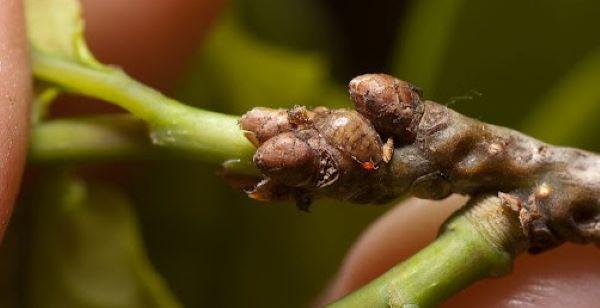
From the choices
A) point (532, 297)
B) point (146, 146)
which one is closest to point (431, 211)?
point (532, 297)

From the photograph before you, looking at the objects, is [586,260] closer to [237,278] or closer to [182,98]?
[237,278]

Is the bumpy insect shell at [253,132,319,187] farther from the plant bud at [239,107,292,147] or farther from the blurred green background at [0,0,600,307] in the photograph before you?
the blurred green background at [0,0,600,307]

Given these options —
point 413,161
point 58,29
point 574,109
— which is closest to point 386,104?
point 413,161

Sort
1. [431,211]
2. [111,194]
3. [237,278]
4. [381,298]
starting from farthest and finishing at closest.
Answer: [237,278] < [111,194] < [431,211] < [381,298]

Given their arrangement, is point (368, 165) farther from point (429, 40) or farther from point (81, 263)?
point (429, 40)

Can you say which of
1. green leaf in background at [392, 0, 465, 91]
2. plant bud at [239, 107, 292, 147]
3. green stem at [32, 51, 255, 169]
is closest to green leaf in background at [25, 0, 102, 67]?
green stem at [32, 51, 255, 169]
